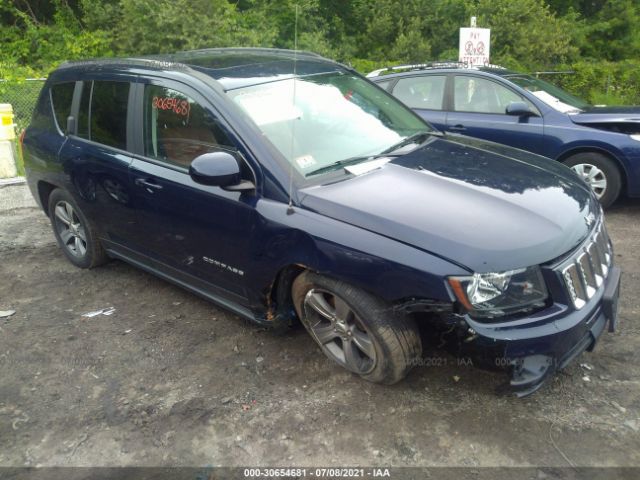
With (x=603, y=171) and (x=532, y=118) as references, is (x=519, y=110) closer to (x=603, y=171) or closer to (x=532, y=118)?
(x=532, y=118)

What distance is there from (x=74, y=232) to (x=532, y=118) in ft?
15.8

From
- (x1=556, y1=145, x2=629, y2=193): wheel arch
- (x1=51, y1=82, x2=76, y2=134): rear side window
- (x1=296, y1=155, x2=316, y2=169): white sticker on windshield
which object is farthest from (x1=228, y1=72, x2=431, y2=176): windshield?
(x1=556, y1=145, x2=629, y2=193): wheel arch

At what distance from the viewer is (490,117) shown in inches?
251

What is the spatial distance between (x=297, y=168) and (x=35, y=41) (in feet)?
58.7

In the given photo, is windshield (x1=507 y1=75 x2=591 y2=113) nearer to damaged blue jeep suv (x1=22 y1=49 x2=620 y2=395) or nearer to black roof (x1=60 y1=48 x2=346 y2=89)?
damaged blue jeep suv (x1=22 y1=49 x2=620 y2=395)

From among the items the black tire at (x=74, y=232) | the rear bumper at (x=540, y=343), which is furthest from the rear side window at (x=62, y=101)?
the rear bumper at (x=540, y=343)

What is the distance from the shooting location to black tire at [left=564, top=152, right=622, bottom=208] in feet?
19.0

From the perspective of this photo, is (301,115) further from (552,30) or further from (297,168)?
(552,30)

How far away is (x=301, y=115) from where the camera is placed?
11.5 feet

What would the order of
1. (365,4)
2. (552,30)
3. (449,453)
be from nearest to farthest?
1. (449,453)
2. (552,30)
3. (365,4)

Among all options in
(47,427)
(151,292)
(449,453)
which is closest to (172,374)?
(47,427)

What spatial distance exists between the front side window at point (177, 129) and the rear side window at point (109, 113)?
10.8 inches

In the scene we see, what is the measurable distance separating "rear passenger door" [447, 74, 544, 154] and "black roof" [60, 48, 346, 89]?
268cm

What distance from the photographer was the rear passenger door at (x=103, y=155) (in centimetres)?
396
